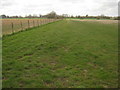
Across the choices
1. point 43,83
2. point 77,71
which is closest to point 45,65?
point 77,71

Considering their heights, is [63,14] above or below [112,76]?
above

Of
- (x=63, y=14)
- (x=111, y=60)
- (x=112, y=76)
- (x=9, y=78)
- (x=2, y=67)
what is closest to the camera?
(x=9, y=78)

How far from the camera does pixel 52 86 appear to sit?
4660mm

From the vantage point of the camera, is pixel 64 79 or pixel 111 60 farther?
pixel 111 60

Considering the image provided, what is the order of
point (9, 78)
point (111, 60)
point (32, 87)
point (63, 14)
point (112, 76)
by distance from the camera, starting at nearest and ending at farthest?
point (32, 87) < point (9, 78) < point (112, 76) < point (111, 60) < point (63, 14)

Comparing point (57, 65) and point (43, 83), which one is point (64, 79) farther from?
point (57, 65)

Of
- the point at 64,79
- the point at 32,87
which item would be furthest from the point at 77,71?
the point at 32,87

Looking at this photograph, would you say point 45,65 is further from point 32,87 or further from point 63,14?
point 63,14

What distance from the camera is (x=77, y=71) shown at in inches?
235

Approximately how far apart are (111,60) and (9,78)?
16.0 ft

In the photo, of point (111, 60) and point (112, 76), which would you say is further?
point (111, 60)

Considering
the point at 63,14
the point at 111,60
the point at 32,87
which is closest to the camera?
the point at 32,87

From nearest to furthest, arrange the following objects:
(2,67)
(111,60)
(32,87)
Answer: (32,87), (2,67), (111,60)

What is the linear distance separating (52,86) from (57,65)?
2.09 meters
